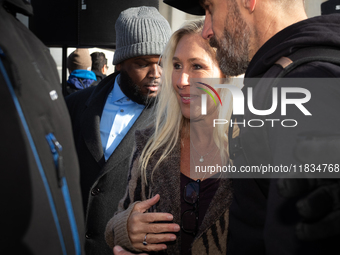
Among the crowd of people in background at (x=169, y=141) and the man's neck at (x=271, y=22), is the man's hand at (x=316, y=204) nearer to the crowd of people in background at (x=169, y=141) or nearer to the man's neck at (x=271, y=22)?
the crowd of people in background at (x=169, y=141)

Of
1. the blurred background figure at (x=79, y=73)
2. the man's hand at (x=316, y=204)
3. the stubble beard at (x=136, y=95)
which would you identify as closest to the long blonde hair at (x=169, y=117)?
the stubble beard at (x=136, y=95)

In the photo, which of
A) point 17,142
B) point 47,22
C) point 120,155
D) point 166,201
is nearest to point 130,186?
point 166,201

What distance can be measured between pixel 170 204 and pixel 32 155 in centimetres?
117

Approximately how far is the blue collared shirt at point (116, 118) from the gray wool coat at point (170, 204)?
16.1 inches

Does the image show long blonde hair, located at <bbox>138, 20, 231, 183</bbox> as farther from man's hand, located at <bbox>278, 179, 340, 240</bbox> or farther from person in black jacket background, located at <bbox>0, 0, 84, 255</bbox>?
person in black jacket background, located at <bbox>0, 0, 84, 255</bbox>

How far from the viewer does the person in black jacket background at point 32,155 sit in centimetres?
52

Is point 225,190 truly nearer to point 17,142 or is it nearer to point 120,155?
point 120,155

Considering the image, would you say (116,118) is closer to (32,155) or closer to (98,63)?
(32,155)

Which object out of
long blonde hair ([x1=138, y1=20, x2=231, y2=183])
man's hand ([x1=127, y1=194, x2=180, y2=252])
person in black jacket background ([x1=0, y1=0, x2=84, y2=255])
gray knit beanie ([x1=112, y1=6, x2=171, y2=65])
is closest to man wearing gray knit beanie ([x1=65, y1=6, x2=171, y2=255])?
gray knit beanie ([x1=112, y1=6, x2=171, y2=65])

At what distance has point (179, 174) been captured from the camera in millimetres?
1732

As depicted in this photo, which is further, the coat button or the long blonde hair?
the coat button

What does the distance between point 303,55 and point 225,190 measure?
85cm

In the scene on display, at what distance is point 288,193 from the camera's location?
2.32 feet

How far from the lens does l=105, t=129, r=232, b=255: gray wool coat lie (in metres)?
1.49
